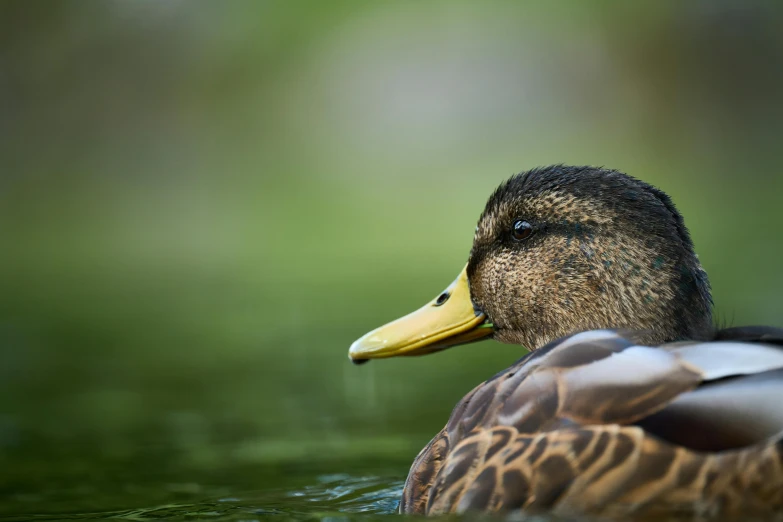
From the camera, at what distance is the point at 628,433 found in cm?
331

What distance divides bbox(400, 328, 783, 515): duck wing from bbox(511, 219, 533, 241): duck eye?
1031 millimetres

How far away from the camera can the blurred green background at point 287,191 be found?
22.4ft

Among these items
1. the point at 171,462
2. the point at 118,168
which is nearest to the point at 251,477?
the point at 171,462

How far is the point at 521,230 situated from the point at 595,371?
4.63ft

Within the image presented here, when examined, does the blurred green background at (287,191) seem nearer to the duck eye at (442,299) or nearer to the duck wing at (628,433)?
the duck eye at (442,299)

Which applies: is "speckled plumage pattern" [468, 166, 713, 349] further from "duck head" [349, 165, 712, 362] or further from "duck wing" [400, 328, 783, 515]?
"duck wing" [400, 328, 783, 515]

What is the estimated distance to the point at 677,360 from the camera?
340 centimetres

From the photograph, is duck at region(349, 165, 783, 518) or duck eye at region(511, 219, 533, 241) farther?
duck eye at region(511, 219, 533, 241)

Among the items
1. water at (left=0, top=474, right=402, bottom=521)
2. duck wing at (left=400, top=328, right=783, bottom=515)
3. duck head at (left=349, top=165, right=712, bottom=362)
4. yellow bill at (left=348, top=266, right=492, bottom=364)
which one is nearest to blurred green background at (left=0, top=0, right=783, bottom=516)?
water at (left=0, top=474, right=402, bottom=521)

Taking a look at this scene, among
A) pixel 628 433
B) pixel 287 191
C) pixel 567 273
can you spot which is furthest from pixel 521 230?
pixel 287 191

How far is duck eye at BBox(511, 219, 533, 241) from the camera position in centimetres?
484

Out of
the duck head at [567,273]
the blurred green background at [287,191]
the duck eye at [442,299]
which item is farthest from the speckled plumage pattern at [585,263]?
the blurred green background at [287,191]

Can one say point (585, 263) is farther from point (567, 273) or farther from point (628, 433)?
point (628, 433)

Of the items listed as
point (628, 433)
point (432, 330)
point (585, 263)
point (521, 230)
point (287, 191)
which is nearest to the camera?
point (628, 433)
